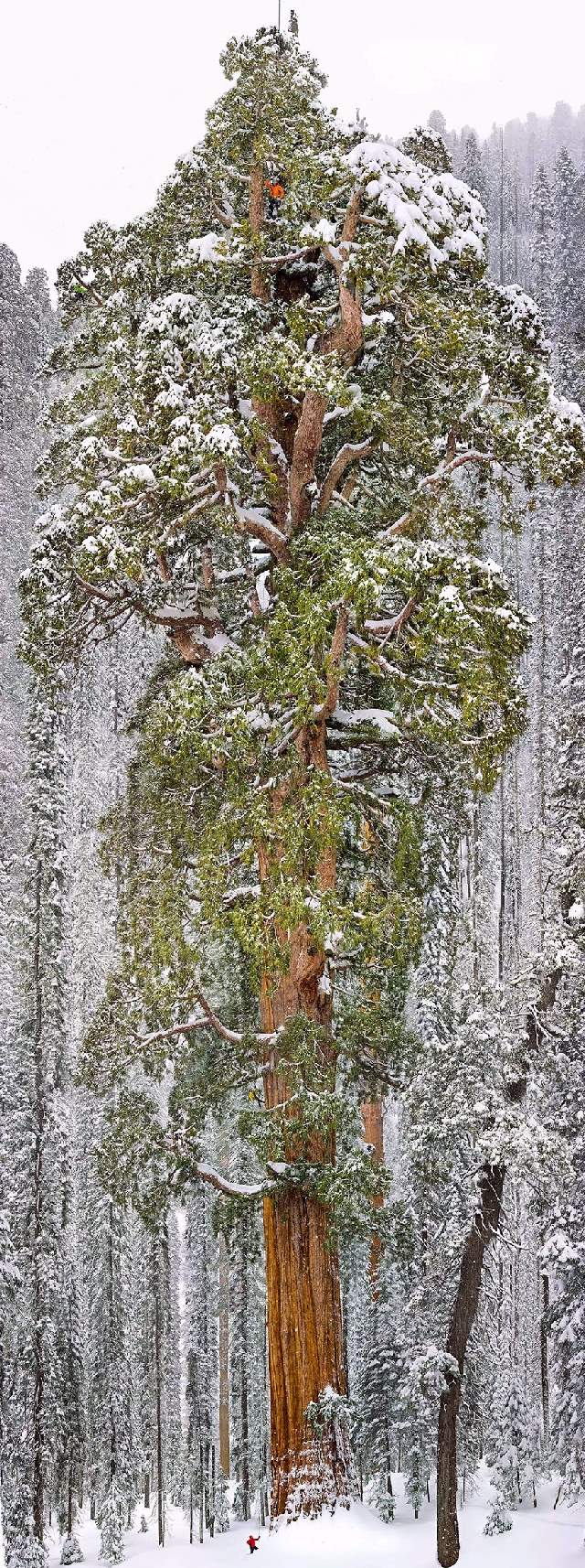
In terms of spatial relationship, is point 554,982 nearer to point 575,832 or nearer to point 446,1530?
point 575,832

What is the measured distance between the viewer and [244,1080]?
1109 centimetres

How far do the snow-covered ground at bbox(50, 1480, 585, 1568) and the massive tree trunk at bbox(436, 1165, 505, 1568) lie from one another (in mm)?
398

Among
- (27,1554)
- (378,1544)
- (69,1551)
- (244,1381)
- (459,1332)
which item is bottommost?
(69,1551)

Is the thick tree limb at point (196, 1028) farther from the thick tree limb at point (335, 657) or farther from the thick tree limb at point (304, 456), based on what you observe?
the thick tree limb at point (304, 456)

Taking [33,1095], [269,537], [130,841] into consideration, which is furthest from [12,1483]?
[269,537]

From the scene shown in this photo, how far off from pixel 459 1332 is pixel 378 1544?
22.7 feet

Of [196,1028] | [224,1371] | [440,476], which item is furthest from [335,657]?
[224,1371]

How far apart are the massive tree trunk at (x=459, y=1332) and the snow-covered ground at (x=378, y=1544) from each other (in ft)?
1.31

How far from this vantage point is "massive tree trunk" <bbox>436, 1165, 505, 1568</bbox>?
15.0 metres

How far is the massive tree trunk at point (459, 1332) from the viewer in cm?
1496

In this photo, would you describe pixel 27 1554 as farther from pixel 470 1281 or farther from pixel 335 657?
pixel 335 657

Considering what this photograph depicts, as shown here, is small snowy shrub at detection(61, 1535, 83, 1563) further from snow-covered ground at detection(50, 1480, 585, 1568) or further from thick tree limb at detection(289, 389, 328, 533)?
thick tree limb at detection(289, 389, 328, 533)

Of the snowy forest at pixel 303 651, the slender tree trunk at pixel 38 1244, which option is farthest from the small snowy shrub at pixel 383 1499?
the slender tree trunk at pixel 38 1244

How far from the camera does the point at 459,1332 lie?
49.3 feet
